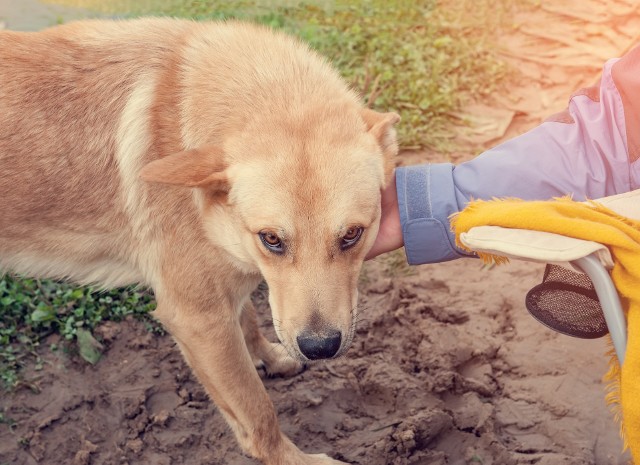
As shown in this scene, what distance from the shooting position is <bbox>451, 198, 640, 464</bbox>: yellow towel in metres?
1.96

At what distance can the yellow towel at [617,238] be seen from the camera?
196 cm

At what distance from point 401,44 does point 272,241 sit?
3772mm

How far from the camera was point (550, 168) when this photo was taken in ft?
8.93

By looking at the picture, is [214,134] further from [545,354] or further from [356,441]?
[545,354]

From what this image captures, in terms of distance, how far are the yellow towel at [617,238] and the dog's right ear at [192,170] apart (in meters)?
1.04

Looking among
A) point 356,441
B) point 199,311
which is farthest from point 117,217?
point 356,441

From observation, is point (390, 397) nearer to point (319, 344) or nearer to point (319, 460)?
point (319, 460)

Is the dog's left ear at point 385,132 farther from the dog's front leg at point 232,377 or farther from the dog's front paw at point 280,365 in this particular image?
the dog's front paw at point 280,365

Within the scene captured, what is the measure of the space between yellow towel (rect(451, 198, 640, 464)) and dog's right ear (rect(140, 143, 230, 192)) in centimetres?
104

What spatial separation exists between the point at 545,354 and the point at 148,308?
2147 millimetres

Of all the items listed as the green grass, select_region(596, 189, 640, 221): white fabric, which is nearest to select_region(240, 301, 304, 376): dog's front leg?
the green grass

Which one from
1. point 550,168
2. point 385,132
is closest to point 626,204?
point 550,168

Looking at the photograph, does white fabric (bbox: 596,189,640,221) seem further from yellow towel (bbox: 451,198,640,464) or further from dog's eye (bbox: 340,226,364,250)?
dog's eye (bbox: 340,226,364,250)

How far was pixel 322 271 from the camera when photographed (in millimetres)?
2607
